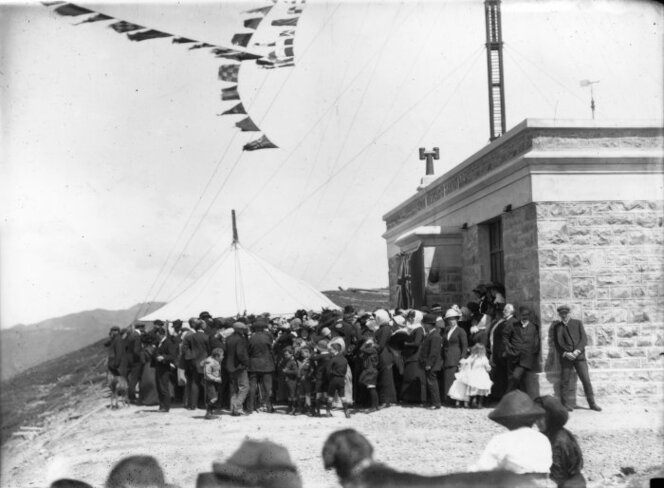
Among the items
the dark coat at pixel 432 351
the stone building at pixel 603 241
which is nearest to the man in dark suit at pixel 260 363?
the dark coat at pixel 432 351

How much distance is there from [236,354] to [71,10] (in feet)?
17.8

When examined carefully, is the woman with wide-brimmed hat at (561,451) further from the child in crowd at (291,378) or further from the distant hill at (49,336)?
the child in crowd at (291,378)

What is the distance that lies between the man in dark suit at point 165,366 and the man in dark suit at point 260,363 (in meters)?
1.49

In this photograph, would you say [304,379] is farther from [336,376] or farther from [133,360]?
[133,360]

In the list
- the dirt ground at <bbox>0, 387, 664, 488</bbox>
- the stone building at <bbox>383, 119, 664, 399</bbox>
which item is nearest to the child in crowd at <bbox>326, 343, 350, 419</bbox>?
the dirt ground at <bbox>0, 387, 664, 488</bbox>

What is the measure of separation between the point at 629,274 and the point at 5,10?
8.50 m

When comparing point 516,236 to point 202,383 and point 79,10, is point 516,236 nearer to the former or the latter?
point 202,383

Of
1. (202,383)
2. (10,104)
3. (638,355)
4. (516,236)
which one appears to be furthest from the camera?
(202,383)

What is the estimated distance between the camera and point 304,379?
35.1ft

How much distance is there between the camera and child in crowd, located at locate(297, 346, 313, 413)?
34.7ft

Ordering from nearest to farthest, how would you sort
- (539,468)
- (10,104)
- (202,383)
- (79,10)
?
(539,468) < (79,10) < (10,104) < (202,383)

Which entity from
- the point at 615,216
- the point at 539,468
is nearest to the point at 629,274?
the point at 615,216

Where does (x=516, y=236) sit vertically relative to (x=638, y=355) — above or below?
above

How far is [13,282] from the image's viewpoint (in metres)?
9.23
